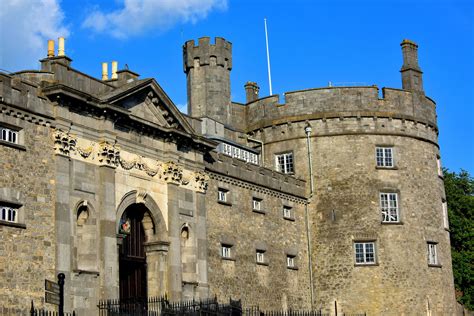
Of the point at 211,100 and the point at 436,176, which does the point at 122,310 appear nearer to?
the point at 211,100

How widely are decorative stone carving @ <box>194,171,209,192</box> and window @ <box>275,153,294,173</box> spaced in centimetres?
893

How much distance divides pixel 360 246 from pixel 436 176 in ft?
21.2

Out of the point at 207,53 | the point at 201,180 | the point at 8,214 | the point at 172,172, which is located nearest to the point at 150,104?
the point at 172,172

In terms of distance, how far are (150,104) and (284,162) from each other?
12.9 metres

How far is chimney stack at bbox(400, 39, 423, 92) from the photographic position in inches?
1955

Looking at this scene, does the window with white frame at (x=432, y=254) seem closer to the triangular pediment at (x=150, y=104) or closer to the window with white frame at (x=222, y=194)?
the window with white frame at (x=222, y=194)

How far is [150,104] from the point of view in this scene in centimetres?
3691

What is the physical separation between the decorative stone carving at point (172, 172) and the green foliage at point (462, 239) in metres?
26.4

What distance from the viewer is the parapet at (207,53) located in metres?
47.8

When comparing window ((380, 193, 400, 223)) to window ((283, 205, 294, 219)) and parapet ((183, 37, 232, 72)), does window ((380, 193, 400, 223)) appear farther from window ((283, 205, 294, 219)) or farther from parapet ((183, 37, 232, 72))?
parapet ((183, 37, 232, 72))

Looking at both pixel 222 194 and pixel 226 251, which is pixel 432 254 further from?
pixel 222 194

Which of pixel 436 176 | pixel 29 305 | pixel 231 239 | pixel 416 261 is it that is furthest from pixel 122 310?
pixel 436 176

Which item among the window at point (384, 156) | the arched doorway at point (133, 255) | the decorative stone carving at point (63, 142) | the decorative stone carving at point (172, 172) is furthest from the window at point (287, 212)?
the decorative stone carving at point (63, 142)

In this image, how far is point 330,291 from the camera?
45906 mm
